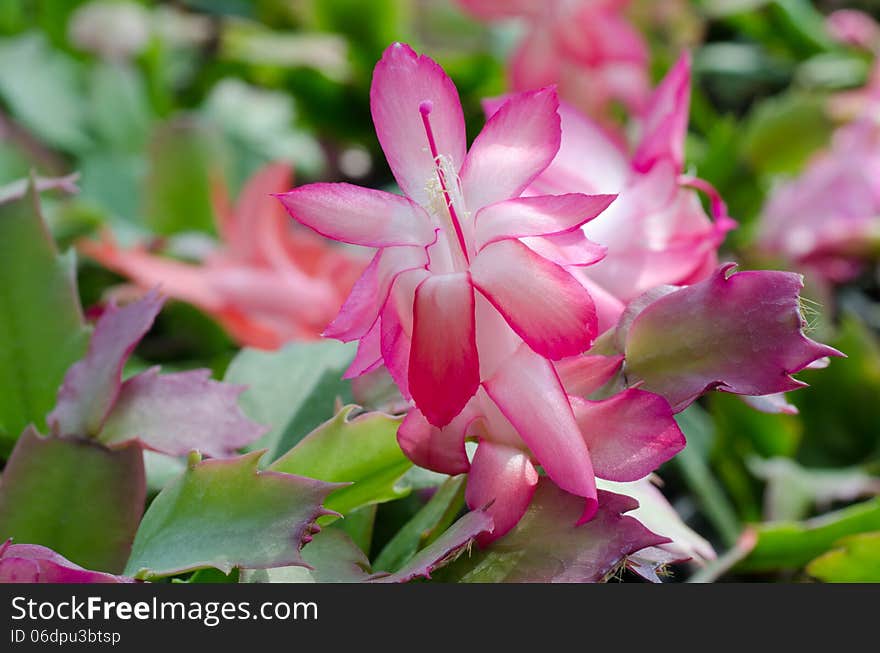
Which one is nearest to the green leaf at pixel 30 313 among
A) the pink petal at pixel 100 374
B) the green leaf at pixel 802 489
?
the pink petal at pixel 100 374

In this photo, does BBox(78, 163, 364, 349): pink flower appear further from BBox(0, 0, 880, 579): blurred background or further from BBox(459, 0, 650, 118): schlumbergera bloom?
BBox(459, 0, 650, 118): schlumbergera bloom

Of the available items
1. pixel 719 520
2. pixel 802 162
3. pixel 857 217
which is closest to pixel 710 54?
pixel 802 162

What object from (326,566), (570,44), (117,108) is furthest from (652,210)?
(117,108)

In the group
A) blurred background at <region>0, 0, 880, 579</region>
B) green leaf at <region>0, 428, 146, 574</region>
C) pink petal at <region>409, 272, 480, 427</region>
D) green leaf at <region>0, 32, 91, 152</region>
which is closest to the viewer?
pink petal at <region>409, 272, 480, 427</region>

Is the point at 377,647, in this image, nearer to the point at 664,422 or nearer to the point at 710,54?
the point at 664,422

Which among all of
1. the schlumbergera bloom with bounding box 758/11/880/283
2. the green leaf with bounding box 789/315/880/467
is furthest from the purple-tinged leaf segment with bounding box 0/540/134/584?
the schlumbergera bloom with bounding box 758/11/880/283

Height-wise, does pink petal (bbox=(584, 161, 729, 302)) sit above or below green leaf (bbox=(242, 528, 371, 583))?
above
